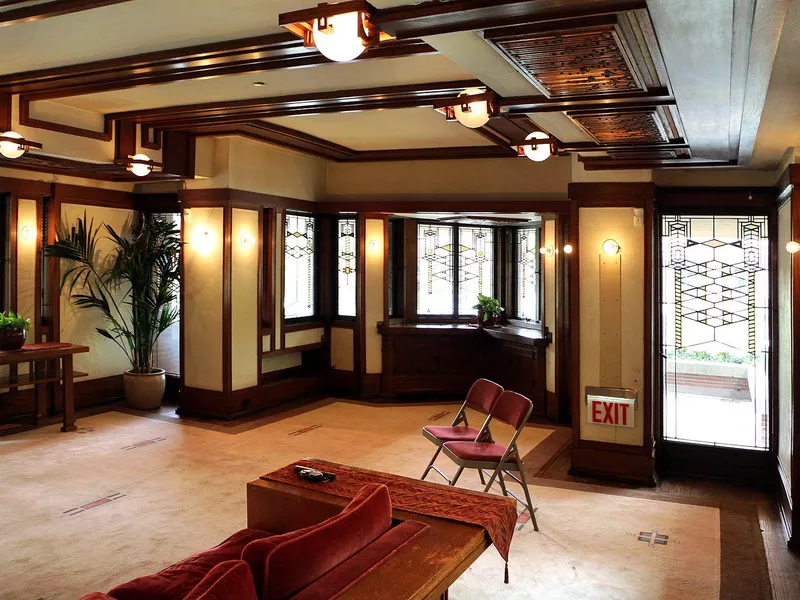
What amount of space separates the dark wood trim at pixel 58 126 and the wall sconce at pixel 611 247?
4.20 meters

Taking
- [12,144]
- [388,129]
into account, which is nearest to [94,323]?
[12,144]

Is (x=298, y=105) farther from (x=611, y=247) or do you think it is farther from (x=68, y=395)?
(x=68, y=395)

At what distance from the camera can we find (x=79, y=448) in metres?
5.76

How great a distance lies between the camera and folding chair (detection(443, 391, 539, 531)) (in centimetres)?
403

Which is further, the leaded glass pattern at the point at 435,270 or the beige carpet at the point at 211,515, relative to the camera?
the leaded glass pattern at the point at 435,270

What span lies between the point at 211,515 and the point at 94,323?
399 cm

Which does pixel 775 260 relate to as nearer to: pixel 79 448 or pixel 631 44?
pixel 631 44

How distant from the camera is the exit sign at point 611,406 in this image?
4996 millimetres

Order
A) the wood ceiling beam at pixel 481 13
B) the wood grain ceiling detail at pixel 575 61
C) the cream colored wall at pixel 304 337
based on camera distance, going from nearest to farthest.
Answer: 1. the wood ceiling beam at pixel 481 13
2. the wood grain ceiling detail at pixel 575 61
3. the cream colored wall at pixel 304 337

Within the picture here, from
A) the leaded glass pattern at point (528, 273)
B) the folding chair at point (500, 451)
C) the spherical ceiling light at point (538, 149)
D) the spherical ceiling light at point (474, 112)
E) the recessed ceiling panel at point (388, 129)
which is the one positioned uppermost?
the recessed ceiling panel at point (388, 129)

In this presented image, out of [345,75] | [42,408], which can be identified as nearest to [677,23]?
[345,75]

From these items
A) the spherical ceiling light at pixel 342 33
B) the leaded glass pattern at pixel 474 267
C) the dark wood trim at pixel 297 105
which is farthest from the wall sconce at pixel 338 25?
the leaded glass pattern at pixel 474 267

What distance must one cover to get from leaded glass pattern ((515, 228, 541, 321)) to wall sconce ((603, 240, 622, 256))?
2624 millimetres

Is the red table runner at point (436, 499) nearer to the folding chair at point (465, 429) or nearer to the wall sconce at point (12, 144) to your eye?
the folding chair at point (465, 429)
